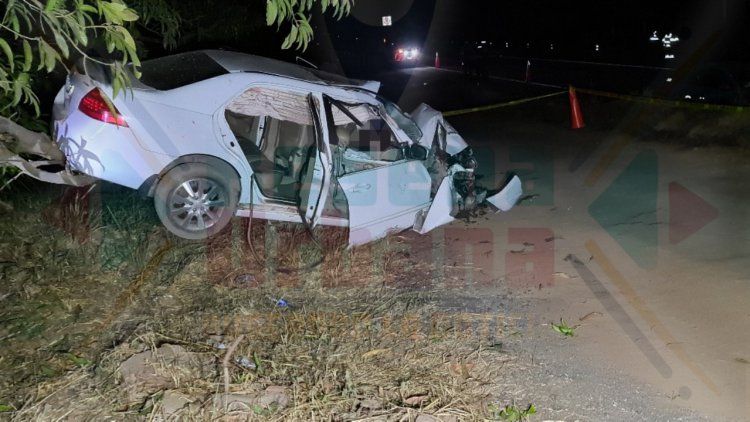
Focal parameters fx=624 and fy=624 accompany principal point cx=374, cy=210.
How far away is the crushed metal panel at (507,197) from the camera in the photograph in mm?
7512

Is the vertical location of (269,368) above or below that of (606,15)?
below

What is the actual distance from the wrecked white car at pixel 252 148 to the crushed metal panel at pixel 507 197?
2.76ft

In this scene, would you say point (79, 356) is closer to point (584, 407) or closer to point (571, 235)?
point (584, 407)

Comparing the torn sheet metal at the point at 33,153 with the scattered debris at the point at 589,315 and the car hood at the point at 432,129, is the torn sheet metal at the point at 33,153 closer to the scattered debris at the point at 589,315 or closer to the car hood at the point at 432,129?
the car hood at the point at 432,129

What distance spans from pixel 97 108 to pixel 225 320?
2.24 m

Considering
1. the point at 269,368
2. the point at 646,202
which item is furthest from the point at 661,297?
the point at 269,368

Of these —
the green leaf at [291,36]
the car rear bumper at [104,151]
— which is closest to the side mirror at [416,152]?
the car rear bumper at [104,151]

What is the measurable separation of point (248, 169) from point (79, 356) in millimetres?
2388

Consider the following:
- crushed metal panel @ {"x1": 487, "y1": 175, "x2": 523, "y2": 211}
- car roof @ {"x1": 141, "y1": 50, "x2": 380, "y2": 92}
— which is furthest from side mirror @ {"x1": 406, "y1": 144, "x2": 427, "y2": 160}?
crushed metal panel @ {"x1": 487, "y1": 175, "x2": 523, "y2": 211}

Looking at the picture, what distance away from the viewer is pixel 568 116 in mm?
13078

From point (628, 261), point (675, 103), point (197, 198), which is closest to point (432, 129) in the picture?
point (628, 261)

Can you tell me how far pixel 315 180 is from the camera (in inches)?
227

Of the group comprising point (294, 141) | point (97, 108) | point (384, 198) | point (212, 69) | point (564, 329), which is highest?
point (212, 69)

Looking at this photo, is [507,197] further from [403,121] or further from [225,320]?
[225,320]
